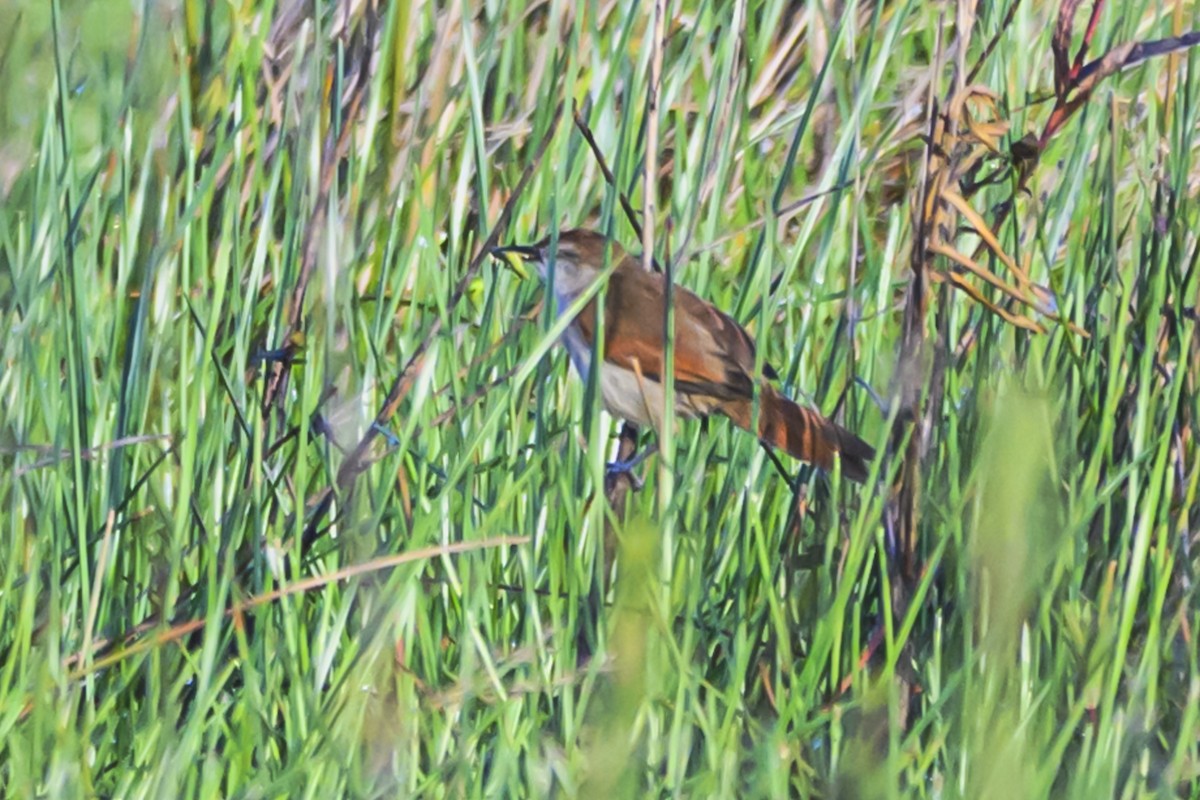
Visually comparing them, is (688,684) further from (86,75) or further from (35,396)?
(86,75)

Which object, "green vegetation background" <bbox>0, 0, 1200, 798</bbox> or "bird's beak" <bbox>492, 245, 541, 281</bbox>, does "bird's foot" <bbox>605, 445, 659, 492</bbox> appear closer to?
"green vegetation background" <bbox>0, 0, 1200, 798</bbox>

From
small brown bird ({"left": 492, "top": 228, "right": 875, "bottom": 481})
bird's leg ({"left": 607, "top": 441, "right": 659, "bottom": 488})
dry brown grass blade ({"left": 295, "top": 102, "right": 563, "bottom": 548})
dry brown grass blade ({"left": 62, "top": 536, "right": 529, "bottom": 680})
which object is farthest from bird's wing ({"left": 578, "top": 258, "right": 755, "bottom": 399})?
dry brown grass blade ({"left": 62, "top": 536, "right": 529, "bottom": 680})

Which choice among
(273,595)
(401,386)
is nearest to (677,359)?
(401,386)

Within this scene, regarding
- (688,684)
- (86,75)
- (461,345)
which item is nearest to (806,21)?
(461,345)

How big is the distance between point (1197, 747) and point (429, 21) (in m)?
1.40

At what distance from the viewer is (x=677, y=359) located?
1.96 meters

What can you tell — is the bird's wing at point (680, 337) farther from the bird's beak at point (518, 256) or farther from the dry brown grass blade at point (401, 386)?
the dry brown grass blade at point (401, 386)

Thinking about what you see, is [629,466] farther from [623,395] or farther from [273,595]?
[273,595]

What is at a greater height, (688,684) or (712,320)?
(712,320)

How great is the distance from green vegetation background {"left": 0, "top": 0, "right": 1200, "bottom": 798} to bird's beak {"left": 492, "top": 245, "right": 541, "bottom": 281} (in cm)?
3

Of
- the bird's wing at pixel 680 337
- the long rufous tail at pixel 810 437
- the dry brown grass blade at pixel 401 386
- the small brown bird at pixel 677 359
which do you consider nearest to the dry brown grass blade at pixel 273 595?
the dry brown grass blade at pixel 401 386

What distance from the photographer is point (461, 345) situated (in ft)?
5.60

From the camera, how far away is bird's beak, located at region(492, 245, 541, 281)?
1604 mm

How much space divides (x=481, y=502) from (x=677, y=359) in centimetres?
58
